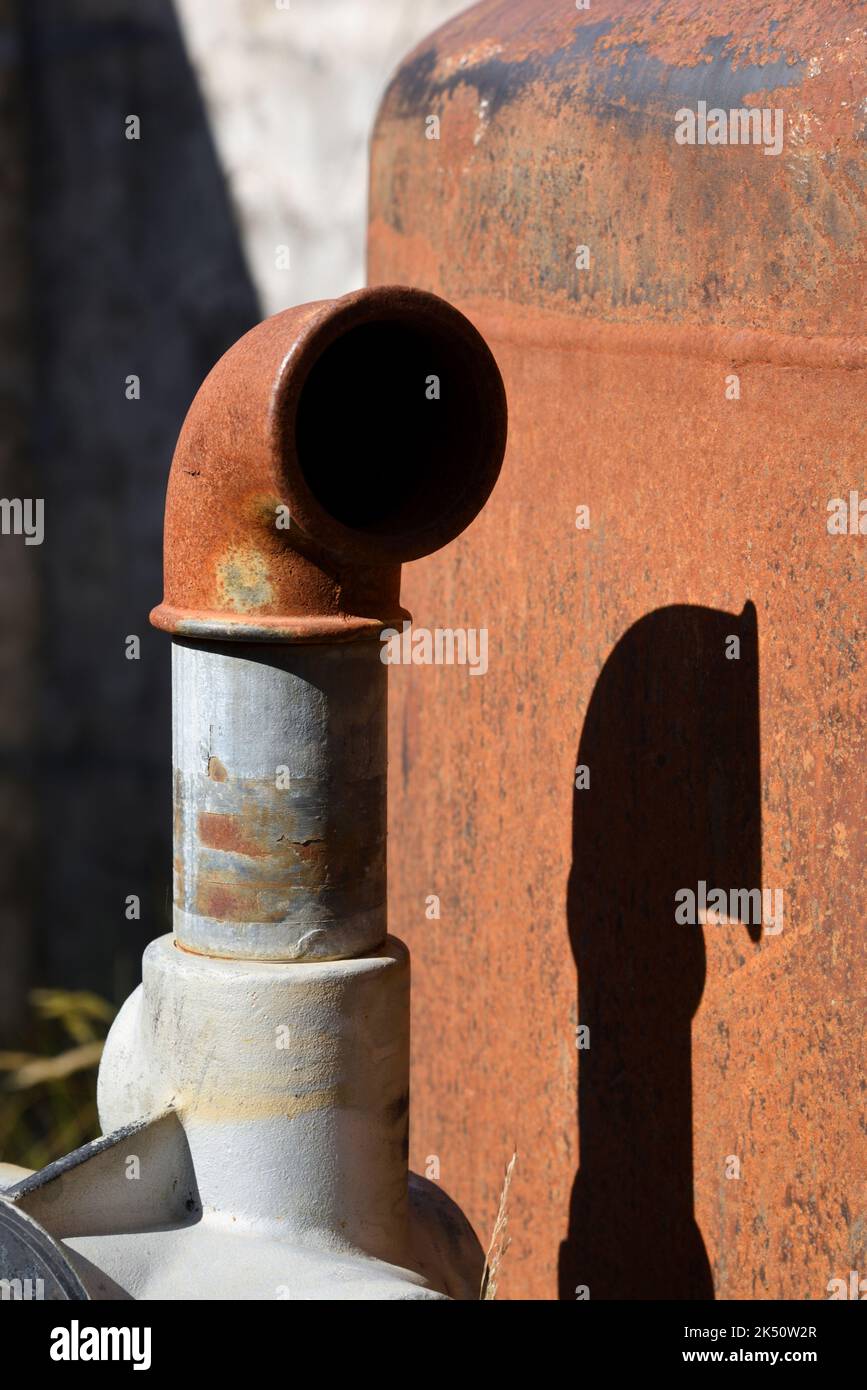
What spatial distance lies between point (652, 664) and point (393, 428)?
0.52 m

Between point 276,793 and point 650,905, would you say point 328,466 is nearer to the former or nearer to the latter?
point 276,793

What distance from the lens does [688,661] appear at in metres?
2.35

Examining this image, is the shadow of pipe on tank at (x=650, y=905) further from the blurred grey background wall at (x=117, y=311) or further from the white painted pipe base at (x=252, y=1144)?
the blurred grey background wall at (x=117, y=311)

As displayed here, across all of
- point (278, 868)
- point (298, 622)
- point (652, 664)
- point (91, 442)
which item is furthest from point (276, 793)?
point (91, 442)

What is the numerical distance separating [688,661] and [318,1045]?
2.47 feet

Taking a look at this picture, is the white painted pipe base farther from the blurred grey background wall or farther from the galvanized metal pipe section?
the blurred grey background wall

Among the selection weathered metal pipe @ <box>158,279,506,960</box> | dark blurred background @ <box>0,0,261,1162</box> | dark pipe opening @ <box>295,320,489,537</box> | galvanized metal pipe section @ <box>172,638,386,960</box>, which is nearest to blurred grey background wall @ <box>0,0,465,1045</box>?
dark blurred background @ <box>0,0,261,1162</box>

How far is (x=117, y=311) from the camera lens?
5.10 m

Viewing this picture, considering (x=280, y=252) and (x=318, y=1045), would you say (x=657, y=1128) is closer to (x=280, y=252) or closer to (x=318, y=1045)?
(x=318, y=1045)

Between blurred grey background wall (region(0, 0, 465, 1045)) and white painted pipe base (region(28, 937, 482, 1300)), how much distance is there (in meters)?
3.08

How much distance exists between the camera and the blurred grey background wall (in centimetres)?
488

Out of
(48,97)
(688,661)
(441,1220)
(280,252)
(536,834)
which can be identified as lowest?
(441,1220)

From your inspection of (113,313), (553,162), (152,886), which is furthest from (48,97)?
(553,162)

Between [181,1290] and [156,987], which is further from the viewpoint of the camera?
[156,987]
